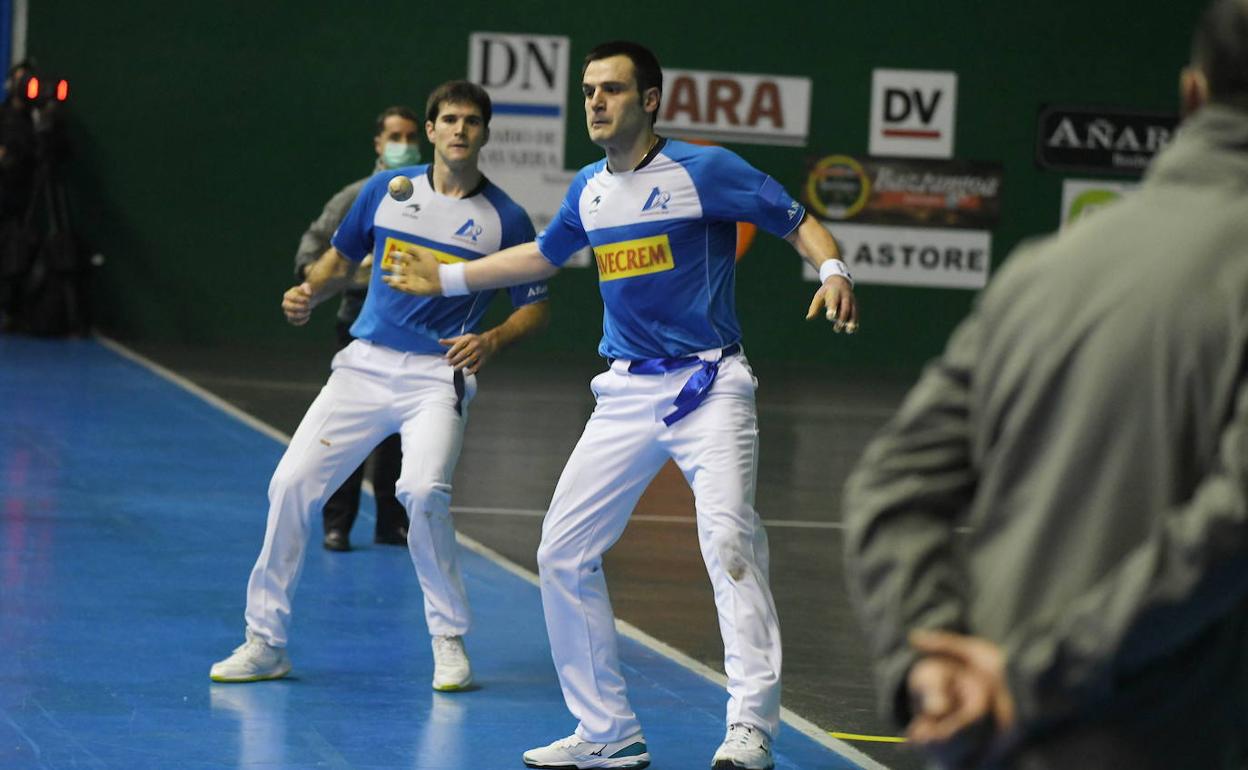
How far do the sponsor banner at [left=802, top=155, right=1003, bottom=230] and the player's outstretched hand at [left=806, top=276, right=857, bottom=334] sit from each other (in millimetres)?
14004

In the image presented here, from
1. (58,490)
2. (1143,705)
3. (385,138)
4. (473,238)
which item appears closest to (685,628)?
(473,238)

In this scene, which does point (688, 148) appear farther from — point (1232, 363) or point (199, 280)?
point (199, 280)

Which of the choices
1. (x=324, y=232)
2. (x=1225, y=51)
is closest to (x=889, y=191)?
(x=324, y=232)

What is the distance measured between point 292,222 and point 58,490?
A: 9297mm

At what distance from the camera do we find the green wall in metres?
18.2

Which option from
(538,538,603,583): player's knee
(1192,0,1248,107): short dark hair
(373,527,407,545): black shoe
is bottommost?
(373,527,407,545): black shoe

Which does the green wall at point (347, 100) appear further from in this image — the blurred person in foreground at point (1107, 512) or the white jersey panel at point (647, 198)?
the blurred person in foreground at point (1107, 512)

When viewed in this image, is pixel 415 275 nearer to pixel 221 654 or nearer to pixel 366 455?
pixel 366 455

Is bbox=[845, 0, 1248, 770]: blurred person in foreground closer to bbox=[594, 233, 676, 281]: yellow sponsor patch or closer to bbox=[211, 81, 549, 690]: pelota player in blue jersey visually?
bbox=[594, 233, 676, 281]: yellow sponsor patch

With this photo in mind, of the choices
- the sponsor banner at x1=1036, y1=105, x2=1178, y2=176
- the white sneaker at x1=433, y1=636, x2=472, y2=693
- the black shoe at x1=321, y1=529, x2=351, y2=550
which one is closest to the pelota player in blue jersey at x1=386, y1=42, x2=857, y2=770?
the white sneaker at x1=433, y1=636, x2=472, y2=693

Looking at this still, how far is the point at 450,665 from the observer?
609 centimetres

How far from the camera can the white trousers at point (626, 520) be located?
5.14m

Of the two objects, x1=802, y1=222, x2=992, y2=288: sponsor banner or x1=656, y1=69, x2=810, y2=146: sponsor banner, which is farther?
x1=802, y1=222, x2=992, y2=288: sponsor banner

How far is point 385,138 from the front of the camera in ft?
29.2
